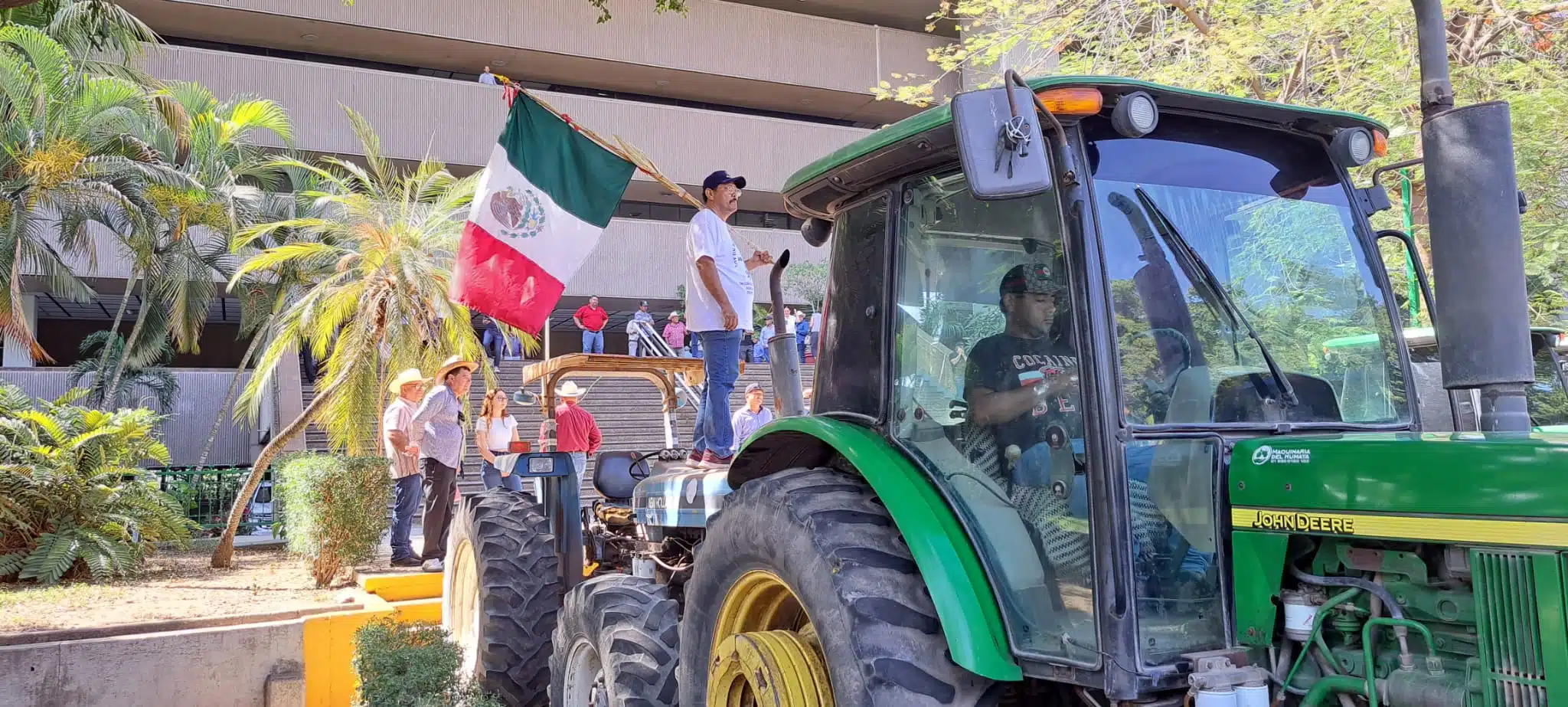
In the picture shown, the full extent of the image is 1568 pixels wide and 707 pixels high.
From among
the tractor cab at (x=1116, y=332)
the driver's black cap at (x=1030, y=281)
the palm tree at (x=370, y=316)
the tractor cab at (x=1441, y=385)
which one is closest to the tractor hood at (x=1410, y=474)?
the tractor cab at (x=1116, y=332)

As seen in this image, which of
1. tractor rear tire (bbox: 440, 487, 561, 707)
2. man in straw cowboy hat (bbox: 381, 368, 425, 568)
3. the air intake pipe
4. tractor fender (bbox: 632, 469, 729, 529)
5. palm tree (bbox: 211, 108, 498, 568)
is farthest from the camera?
palm tree (bbox: 211, 108, 498, 568)

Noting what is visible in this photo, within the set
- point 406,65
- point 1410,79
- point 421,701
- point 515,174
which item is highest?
point 406,65

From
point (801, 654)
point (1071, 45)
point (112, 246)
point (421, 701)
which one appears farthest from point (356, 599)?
point (112, 246)

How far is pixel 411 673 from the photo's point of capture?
6129 mm

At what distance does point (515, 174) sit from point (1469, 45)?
29.1 feet

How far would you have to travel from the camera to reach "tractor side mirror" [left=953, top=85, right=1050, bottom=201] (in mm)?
Answer: 2709

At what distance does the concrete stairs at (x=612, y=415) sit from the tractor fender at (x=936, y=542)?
14226 mm

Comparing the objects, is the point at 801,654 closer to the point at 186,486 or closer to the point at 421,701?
the point at 421,701

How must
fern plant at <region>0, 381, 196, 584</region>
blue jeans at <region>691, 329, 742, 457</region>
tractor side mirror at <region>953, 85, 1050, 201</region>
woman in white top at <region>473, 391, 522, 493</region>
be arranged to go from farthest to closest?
woman in white top at <region>473, 391, 522, 493</region>
fern plant at <region>0, 381, 196, 584</region>
blue jeans at <region>691, 329, 742, 457</region>
tractor side mirror at <region>953, 85, 1050, 201</region>

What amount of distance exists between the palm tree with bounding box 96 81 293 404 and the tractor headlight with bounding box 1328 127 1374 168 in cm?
1619

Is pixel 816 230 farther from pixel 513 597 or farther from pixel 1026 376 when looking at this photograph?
pixel 513 597

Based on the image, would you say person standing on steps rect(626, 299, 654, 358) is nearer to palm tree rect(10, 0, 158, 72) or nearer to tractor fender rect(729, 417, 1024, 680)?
palm tree rect(10, 0, 158, 72)

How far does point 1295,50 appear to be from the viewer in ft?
37.8

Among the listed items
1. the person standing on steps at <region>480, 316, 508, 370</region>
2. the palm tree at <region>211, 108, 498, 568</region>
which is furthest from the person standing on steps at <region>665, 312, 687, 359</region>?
the palm tree at <region>211, 108, 498, 568</region>
